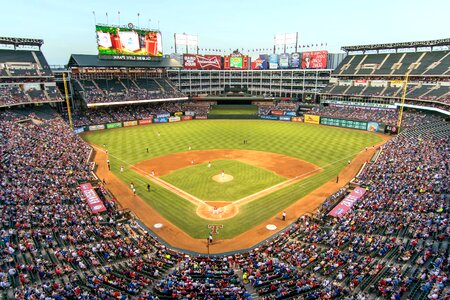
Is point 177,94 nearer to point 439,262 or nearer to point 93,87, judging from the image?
point 93,87

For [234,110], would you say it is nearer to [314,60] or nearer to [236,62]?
[236,62]

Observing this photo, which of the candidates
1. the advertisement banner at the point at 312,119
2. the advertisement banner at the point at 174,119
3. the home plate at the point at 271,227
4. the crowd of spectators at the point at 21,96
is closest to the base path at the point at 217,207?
the home plate at the point at 271,227

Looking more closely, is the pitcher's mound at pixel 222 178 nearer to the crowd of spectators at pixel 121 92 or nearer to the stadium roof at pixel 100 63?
the crowd of spectators at pixel 121 92

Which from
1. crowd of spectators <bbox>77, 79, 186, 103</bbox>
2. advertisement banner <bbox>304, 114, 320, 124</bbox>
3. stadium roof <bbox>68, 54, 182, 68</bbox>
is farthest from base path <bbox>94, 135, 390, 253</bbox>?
stadium roof <bbox>68, 54, 182, 68</bbox>

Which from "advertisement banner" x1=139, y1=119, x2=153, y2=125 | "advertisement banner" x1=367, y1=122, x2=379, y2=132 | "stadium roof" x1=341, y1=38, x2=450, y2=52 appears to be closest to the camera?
"advertisement banner" x1=367, y1=122, x2=379, y2=132

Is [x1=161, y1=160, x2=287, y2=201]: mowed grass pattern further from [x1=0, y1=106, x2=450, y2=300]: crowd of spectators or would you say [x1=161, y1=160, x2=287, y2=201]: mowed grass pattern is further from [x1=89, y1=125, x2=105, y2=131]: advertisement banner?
[x1=89, y1=125, x2=105, y2=131]: advertisement banner

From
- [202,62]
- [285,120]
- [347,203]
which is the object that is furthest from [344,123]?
[202,62]
